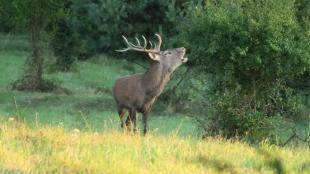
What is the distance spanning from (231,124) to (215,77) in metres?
1.47

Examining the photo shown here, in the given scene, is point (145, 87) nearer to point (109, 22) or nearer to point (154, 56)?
point (154, 56)

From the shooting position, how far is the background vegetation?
404 inches

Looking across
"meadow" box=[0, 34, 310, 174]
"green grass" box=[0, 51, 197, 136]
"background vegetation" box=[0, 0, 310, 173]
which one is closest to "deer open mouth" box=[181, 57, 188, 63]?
"background vegetation" box=[0, 0, 310, 173]

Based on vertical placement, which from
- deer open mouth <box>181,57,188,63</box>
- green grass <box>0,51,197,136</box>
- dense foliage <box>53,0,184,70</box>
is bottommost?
green grass <box>0,51,197,136</box>

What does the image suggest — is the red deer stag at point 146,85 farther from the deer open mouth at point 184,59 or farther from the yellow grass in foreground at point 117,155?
the yellow grass in foreground at point 117,155

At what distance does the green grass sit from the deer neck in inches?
36.8

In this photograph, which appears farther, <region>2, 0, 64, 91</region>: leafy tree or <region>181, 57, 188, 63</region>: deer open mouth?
<region>2, 0, 64, 91</region>: leafy tree

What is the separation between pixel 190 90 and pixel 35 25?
7541 mm

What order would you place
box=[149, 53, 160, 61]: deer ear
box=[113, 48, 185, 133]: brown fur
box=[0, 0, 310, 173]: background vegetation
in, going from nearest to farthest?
box=[0, 0, 310, 173]: background vegetation < box=[113, 48, 185, 133]: brown fur < box=[149, 53, 160, 61]: deer ear

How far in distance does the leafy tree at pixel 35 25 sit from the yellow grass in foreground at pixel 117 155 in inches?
722

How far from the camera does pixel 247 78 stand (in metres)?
17.1

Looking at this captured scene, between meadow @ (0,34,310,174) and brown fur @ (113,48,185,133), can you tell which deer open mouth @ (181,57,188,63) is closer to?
brown fur @ (113,48,185,133)

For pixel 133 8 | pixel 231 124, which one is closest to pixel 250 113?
pixel 231 124

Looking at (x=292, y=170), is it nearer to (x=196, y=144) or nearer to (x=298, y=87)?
(x=196, y=144)
